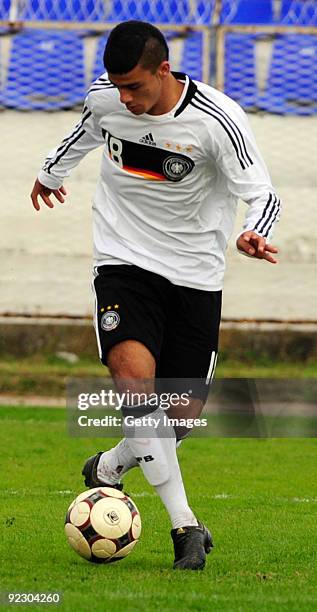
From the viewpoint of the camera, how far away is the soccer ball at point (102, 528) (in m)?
5.38

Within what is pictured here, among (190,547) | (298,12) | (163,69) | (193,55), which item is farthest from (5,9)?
(190,547)

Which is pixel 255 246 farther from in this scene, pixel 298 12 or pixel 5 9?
pixel 5 9

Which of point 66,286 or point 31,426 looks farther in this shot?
point 66,286

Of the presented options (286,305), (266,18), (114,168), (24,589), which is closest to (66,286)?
(286,305)

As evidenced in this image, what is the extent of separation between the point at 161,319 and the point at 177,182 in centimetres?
63

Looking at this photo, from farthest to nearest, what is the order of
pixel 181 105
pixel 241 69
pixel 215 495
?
pixel 241 69, pixel 215 495, pixel 181 105

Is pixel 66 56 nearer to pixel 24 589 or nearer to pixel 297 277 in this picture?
pixel 297 277

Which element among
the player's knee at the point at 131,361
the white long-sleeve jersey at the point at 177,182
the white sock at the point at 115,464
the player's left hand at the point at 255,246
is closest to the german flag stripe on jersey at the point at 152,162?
the white long-sleeve jersey at the point at 177,182

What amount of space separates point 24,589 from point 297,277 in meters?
9.37

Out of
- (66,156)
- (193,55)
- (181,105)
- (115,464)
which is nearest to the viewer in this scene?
A: (181,105)

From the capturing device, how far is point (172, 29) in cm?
1360

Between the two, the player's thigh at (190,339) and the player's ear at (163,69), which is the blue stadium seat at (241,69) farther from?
the player's ear at (163,69)

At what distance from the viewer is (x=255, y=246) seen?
5188 mm

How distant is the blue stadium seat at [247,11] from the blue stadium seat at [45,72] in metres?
1.69
